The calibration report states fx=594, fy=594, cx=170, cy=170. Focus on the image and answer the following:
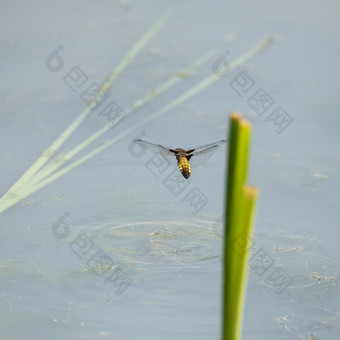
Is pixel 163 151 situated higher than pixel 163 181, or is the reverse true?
pixel 163 151

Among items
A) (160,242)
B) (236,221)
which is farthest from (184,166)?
(236,221)

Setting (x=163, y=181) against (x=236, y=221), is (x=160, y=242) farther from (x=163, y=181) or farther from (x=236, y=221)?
(x=236, y=221)

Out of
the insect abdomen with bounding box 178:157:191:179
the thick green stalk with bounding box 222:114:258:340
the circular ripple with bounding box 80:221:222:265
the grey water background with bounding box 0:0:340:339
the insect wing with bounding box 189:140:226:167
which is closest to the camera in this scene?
the thick green stalk with bounding box 222:114:258:340

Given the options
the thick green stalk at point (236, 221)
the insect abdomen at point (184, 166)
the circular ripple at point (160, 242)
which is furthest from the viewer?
the insect abdomen at point (184, 166)

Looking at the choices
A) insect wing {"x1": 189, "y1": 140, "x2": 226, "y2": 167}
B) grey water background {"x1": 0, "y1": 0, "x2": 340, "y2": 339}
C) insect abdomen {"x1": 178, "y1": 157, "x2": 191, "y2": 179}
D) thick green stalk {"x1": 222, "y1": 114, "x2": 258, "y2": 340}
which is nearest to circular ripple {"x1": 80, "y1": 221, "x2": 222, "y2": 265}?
grey water background {"x1": 0, "y1": 0, "x2": 340, "y2": 339}

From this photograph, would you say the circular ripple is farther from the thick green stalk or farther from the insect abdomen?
the thick green stalk

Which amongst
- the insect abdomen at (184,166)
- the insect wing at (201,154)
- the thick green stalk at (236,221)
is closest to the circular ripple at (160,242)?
the insect abdomen at (184,166)

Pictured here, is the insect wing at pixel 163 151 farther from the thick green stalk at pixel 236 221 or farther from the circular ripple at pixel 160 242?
the thick green stalk at pixel 236 221

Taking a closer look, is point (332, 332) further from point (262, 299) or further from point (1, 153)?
point (1, 153)
